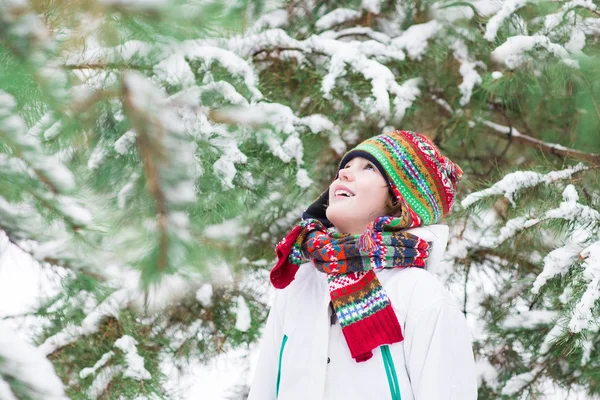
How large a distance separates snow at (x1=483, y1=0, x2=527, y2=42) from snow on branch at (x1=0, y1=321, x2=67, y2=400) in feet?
5.94

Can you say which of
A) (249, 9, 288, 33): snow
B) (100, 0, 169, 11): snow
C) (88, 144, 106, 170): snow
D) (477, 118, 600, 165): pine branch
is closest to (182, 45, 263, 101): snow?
(249, 9, 288, 33): snow

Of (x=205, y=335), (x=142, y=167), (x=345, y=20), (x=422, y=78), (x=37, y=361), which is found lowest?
(x=37, y=361)

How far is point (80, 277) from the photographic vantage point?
1121mm

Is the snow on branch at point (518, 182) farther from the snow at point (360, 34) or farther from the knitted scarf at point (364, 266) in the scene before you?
the snow at point (360, 34)

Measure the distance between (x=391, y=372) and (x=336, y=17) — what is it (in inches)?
64.0

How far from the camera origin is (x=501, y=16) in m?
2.09

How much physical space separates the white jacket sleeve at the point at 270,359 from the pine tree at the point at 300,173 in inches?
6.4

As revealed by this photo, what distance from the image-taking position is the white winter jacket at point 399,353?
1251 millimetres

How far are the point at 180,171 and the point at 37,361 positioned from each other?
29 centimetres

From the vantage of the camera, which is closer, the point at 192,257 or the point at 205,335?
the point at 192,257

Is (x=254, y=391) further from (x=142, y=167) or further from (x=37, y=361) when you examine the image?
(x=37, y=361)

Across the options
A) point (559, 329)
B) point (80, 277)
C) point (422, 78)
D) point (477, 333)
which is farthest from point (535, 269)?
point (80, 277)

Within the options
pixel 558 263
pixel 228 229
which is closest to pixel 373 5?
pixel 228 229

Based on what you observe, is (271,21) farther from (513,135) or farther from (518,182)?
(518,182)
